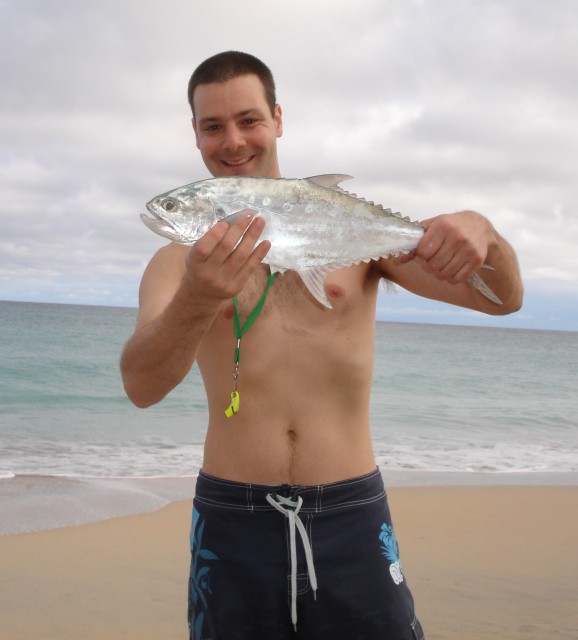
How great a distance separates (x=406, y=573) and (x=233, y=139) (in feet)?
15.0

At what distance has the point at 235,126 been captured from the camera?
2.93m

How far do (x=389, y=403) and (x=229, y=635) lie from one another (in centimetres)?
1719

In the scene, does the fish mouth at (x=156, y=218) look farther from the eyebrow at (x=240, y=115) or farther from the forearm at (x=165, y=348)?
the eyebrow at (x=240, y=115)

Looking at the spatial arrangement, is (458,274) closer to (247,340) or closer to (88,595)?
(247,340)

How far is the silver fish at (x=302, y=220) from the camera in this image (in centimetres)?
258

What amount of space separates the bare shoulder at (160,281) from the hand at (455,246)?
1.05 m

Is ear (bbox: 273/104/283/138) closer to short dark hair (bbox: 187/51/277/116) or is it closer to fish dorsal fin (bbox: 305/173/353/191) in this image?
short dark hair (bbox: 187/51/277/116)

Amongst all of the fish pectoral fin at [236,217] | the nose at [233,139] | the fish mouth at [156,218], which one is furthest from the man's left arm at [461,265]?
the fish mouth at [156,218]

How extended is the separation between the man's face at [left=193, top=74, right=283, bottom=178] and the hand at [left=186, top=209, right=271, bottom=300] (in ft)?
1.88

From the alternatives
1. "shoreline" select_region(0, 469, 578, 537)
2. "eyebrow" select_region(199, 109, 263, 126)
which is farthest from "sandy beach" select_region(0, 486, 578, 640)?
"eyebrow" select_region(199, 109, 263, 126)

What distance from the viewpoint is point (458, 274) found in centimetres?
255

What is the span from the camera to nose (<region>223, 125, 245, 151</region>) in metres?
2.90

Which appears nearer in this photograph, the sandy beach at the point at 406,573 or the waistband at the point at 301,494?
the waistband at the point at 301,494

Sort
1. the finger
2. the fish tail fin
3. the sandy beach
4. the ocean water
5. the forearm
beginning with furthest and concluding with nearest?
the ocean water < the sandy beach < the fish tail fin < the forearm < the finger
